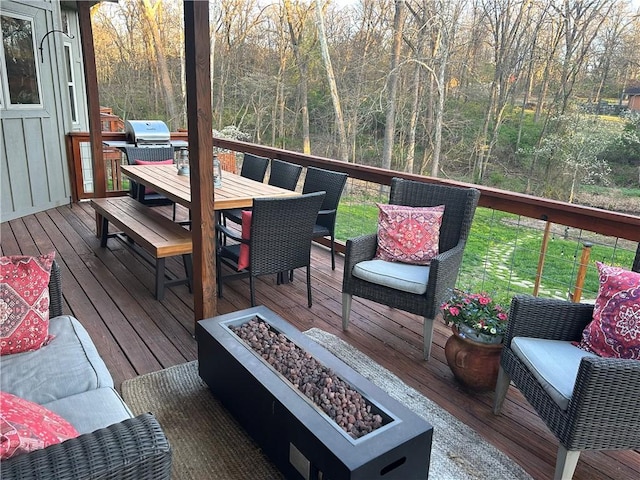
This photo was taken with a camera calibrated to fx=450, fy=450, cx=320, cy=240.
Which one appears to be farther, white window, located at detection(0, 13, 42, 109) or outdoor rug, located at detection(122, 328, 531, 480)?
white window, located at detection(0, 13, 42, 109)

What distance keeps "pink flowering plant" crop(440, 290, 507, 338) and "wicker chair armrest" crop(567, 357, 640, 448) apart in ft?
2.17

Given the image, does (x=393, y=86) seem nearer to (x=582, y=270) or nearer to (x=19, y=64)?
(x=19, y=64)

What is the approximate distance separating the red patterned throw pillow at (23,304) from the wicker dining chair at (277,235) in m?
1.31

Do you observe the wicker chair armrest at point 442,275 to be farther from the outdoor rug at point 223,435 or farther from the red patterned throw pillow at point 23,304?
the red patterned throw pillow at point 23,304

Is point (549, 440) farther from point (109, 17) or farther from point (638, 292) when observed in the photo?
point (109, 17)

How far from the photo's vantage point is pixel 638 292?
69.3 inches

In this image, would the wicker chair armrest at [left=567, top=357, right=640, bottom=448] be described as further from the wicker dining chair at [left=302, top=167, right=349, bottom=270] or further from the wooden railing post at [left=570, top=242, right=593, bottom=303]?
the wicker dining chair at [left=302, top=167, right=349, bottom=270]

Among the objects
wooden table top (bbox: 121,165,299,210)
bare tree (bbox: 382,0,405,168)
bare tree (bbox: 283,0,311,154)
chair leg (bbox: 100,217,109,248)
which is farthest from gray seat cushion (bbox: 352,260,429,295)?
bare tree (bbox: 283,0,311,154)

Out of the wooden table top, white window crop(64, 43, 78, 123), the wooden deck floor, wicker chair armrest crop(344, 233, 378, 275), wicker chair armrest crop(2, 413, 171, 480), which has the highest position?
white window crop(64, 43, 78, 123)

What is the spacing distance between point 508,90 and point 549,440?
8.47 metres

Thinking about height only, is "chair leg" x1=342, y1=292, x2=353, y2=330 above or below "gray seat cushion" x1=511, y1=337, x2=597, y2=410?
below

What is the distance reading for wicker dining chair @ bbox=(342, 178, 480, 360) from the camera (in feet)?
8.51

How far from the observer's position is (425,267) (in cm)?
286

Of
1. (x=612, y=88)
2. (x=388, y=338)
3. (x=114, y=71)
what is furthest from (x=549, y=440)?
(x=114, y=71)
